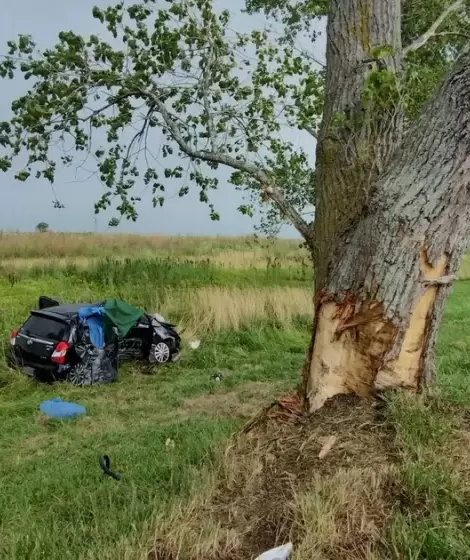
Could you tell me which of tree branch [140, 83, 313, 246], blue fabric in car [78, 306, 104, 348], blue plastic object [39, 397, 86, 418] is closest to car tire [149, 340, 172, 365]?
blue fabric in car [78, 306, 104, 348]

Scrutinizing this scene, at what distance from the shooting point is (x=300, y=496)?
325 cm

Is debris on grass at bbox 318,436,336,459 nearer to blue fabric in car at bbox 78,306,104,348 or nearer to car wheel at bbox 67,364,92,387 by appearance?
car wheel at bbox 67,364,92,387

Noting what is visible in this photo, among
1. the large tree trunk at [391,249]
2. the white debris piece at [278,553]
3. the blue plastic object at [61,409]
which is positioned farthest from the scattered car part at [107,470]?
the blue plastic object at [61,409]

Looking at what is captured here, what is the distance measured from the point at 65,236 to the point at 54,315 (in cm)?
1684

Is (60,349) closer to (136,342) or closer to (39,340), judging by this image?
(39,340)

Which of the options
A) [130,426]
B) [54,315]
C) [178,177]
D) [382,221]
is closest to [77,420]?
[130,426]

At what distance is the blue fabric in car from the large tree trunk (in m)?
4.97

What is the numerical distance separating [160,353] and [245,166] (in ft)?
17.1

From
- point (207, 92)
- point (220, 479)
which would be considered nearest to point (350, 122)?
point (207, 92)

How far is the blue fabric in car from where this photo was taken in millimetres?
8648

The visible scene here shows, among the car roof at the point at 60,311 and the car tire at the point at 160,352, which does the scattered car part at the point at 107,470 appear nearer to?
the car roof at the point at 60,311

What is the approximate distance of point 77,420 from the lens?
671 cm

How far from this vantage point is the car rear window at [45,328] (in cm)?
845

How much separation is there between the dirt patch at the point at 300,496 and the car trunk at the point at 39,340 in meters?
4.99
